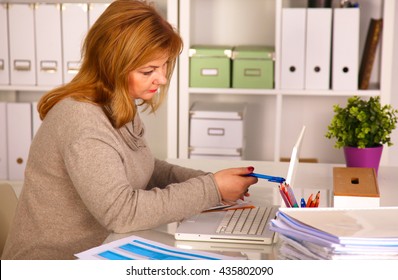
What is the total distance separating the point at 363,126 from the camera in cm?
215

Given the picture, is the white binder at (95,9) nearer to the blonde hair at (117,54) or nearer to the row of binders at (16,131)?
the row of binders at (16,131)

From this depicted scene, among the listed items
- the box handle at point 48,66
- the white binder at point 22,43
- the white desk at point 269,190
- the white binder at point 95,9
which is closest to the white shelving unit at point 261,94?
the white binder at point 95,9

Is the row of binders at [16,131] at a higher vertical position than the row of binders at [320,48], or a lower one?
lower

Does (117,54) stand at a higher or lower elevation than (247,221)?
higher

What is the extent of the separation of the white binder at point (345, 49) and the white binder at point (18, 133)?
1490 mm

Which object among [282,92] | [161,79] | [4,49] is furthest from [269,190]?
[4,49]

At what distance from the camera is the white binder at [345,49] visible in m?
3.24

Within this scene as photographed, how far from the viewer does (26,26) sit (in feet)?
11.1

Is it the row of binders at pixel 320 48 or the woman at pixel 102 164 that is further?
the row of binders at pixel 320 48

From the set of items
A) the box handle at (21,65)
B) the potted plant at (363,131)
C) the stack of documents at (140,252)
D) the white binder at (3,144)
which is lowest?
the white binder at (3,144)

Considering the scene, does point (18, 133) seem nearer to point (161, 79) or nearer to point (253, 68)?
point (253, 68)

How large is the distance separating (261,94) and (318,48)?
1.27 feet

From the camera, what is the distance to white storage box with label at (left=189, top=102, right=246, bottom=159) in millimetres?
3393

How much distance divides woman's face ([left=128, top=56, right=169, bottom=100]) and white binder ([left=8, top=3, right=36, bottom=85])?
173 centimetres
